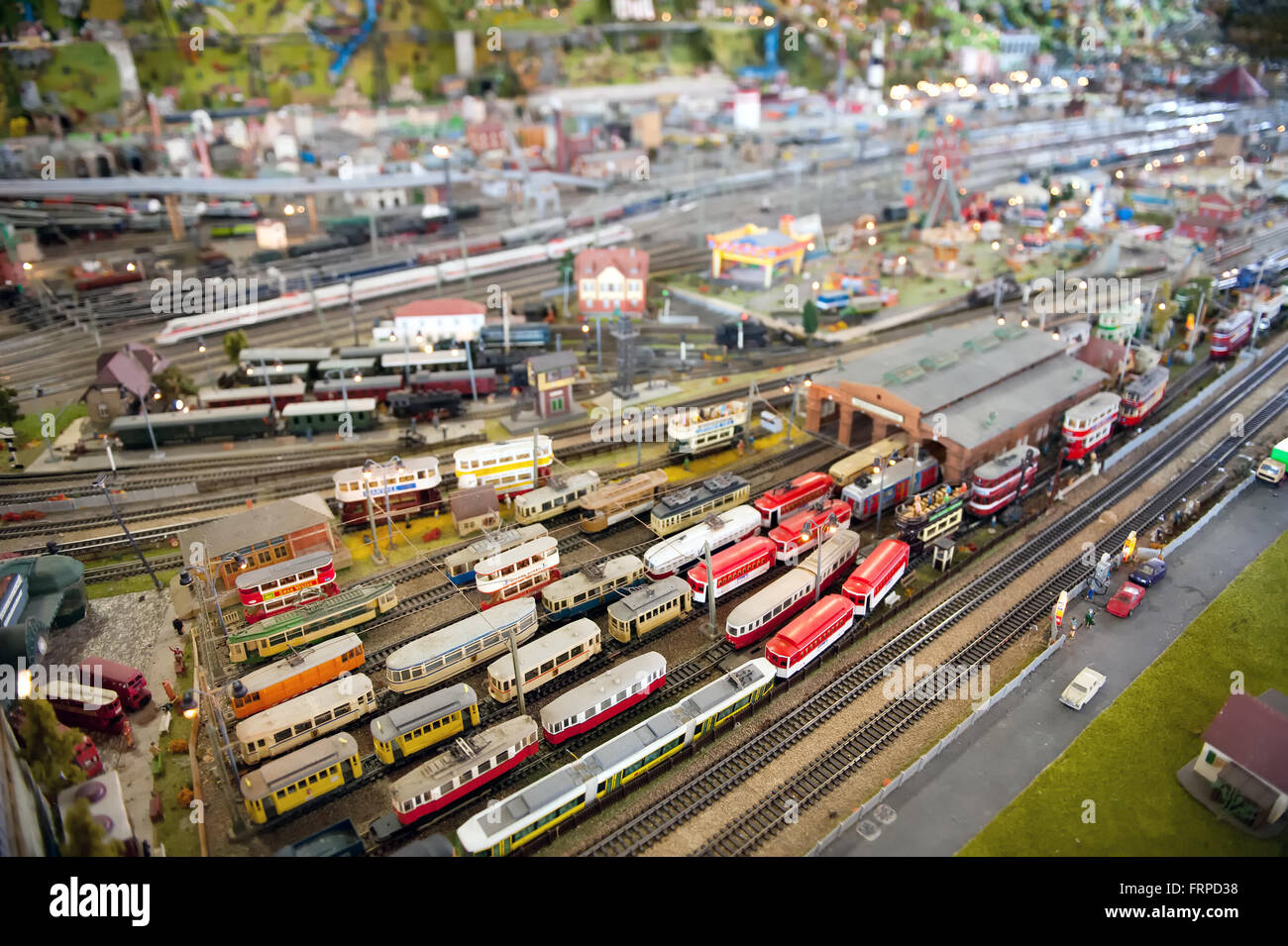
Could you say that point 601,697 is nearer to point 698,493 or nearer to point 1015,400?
point 698,493

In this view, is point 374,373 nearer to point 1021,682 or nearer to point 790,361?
point 790,361

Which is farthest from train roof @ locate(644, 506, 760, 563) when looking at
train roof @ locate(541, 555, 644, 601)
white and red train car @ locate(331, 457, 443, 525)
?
white and red train car @ locate(331, 457, 443, 525)

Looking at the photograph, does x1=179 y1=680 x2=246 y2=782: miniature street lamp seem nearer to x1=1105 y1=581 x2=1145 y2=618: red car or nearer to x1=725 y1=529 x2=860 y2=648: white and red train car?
x1=725 y1=529 x2=860 y2=648: white and red train car

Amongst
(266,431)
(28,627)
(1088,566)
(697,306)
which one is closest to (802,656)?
(1088,566)

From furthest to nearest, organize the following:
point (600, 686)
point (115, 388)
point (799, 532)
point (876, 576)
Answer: point (115, 388) → point (799, 532) → point (876, 576) → point (600, 686)

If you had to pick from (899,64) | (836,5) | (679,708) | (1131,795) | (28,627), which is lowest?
(1131,795)

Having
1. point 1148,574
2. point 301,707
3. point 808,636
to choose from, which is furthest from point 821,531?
point 301,707

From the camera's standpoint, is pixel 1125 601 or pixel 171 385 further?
pixel 171 385
